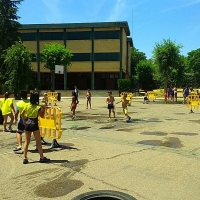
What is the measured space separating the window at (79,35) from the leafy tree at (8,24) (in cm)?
912

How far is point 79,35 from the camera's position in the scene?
51.4 m

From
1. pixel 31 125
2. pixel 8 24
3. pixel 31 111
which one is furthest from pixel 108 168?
pixel 8 24

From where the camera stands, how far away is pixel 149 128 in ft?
37.9

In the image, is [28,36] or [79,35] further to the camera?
[28,36]

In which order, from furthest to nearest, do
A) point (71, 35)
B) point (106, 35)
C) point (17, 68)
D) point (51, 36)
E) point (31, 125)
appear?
point (51, 36), point (71, 35), point (106, 35), point (17, 68), point (31, 125)

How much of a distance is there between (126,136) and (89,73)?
145 ft

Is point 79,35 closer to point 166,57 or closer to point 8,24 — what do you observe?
point 8,24

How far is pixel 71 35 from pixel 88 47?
3866mm

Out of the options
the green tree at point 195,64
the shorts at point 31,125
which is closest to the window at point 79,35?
the green tree at point 195,64

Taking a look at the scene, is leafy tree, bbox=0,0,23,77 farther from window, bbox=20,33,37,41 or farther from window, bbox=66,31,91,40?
window, bbox=66,31,91,40

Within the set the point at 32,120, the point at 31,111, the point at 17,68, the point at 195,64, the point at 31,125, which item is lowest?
the point at 31,125

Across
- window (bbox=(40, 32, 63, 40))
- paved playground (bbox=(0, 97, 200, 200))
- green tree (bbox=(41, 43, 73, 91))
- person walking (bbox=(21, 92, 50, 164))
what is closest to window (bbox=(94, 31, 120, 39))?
window (bbox=(40, 32, 63, 40))

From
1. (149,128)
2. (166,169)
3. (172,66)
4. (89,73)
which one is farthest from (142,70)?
(166,169)

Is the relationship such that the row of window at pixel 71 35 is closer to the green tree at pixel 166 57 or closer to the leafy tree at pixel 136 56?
the green tree at pixel 166 57
